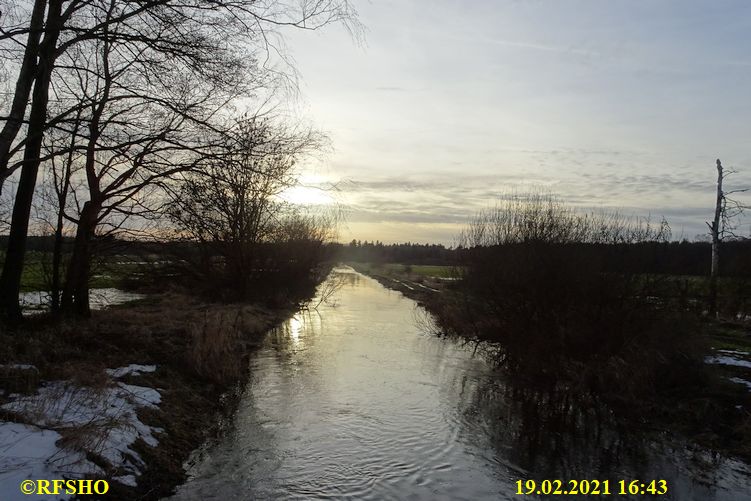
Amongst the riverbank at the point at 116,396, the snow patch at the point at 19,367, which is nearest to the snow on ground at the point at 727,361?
the riverbank at the point at 116,396

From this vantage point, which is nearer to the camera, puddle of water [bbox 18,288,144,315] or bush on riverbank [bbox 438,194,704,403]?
bush on riverbank [bbox 438,194,704,403]

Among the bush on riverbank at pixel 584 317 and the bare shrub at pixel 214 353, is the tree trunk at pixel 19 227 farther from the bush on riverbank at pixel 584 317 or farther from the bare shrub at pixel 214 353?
the bush on riverbank at pixel 584 317

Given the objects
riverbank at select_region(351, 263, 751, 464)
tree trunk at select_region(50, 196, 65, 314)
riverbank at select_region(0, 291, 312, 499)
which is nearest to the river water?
riverbank at select_region(0, 291, 312, 499)

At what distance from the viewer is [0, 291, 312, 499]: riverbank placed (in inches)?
221

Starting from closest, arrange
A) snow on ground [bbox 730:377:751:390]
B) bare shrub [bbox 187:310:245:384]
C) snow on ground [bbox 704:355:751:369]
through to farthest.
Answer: snow on ground [bbox 730:377:751:390] < bare shrub [bbox 187:310:245:384] < snow on ground [bbox 704:355:751:369]

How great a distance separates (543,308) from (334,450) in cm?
720

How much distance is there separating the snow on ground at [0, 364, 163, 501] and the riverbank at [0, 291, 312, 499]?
0.5 inches

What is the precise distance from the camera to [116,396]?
7.74 meters

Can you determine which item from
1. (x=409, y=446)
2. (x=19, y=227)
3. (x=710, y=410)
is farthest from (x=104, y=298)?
(x=710, y=410)

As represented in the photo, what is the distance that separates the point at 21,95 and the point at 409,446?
25.5ft

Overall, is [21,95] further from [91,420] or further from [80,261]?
[80,261]

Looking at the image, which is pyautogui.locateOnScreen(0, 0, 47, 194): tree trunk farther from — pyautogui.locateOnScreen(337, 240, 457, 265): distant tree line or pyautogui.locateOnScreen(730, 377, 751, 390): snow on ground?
pyautogui.locateOnScreen(337, 240, 457, 265): distant tree line

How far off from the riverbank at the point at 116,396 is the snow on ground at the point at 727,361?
1107cm

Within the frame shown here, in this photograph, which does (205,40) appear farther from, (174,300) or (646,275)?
(174,300)
